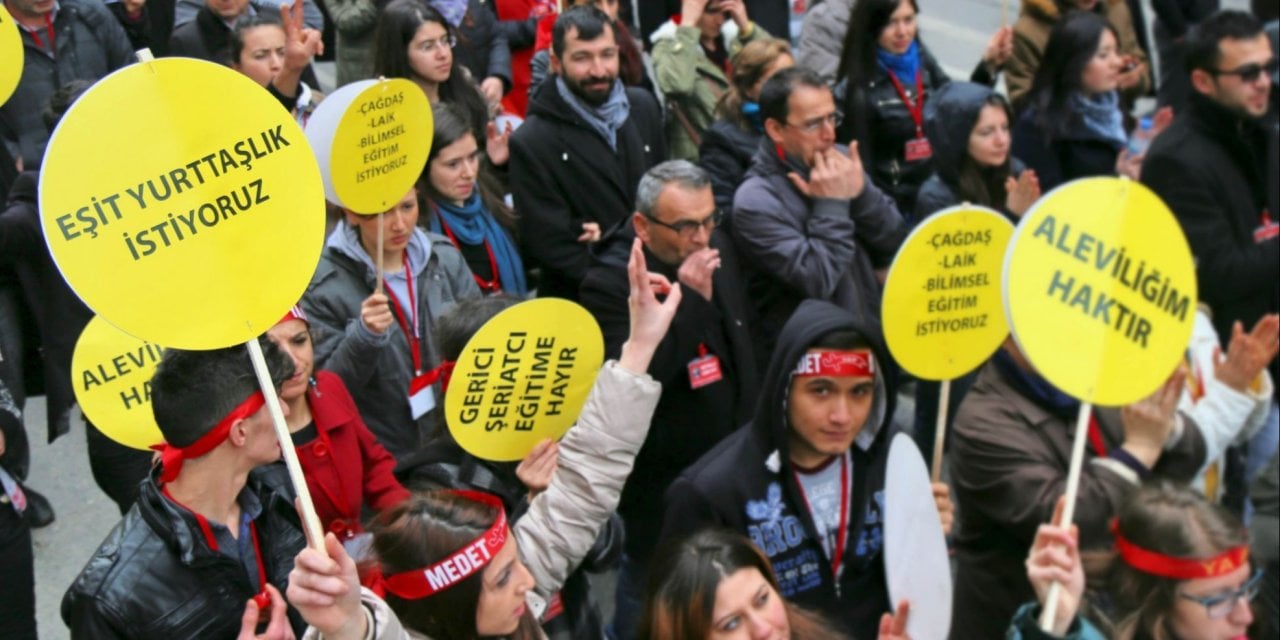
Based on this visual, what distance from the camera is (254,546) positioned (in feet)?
10.7

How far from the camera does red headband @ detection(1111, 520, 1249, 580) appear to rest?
347 cm

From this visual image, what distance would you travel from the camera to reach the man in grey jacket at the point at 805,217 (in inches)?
208

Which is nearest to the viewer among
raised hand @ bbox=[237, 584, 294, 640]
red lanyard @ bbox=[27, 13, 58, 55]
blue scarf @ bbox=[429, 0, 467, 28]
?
raised hand @ bbox=[237, 584, 294, 640]

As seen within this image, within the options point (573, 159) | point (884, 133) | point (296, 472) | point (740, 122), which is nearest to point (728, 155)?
point (740, 122)

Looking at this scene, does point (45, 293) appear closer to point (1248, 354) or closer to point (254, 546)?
point (254, 546)

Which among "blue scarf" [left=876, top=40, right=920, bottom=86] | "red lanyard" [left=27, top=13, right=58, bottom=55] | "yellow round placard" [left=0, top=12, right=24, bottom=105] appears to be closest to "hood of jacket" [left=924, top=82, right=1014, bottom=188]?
"blue scarf" [left=876, top=40, right=920, bottom=86]

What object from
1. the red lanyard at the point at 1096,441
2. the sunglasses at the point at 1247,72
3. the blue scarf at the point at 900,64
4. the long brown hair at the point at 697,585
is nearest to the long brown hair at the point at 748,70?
the blue scarf at the point at 900,64

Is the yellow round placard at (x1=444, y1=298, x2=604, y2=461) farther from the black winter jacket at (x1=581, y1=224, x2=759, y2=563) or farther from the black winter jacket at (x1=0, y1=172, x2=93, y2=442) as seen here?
the black winter jacket at (x1=0, y1=172, x2=93, y2=442)

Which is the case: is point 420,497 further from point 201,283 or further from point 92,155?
point 92,155

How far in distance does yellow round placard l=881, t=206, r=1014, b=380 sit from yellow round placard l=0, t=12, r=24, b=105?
9.59 ft

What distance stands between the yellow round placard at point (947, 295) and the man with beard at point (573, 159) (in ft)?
7.09

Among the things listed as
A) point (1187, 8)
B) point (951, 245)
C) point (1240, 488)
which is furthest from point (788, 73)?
point (1187, 8)

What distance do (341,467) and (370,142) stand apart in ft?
4.33

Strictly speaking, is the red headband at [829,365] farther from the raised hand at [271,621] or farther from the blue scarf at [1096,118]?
the blue scarf at [1096,118]
